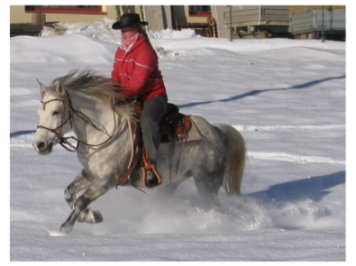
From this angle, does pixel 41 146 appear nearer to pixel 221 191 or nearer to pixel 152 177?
pixel 152 177

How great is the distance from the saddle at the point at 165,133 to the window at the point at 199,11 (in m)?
18.2

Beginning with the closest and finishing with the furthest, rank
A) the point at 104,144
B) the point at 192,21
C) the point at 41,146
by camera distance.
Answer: the point at 41,146 < the point at 104,144 < the point at 192,21

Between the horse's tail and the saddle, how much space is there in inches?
23.2

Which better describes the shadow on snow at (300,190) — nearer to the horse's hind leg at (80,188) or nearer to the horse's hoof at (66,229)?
the horse's hind leg at (80,188)

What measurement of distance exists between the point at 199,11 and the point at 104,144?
19270mm

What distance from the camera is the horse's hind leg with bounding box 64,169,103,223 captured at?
4949mm

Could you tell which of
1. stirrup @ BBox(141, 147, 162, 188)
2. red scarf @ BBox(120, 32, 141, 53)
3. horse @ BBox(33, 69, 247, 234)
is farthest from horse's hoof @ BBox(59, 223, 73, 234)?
red scarf @ BBox(120, 32, 141, 53)

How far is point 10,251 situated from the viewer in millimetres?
4023

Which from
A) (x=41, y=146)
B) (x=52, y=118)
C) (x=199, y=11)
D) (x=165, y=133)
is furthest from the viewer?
(x=199, y=11)

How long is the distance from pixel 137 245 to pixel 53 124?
4.31 feet

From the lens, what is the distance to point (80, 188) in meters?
5.15

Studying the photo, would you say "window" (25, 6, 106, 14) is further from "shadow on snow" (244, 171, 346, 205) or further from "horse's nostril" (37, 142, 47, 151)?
"horse's nostril" (37, 142, 47, 151)

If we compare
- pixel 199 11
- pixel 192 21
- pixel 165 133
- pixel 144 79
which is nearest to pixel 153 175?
pixel 165 133
